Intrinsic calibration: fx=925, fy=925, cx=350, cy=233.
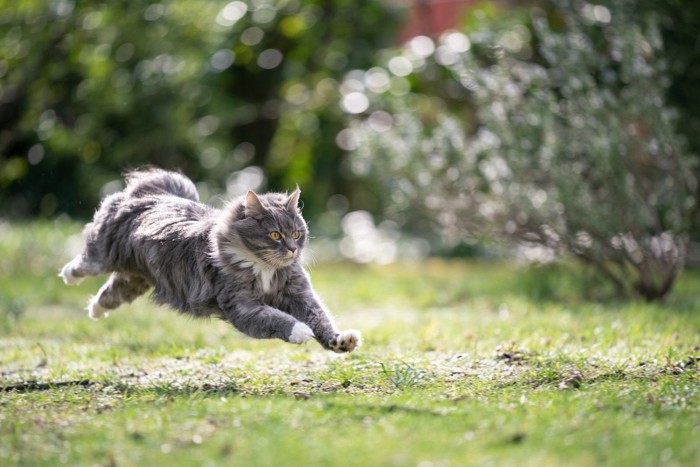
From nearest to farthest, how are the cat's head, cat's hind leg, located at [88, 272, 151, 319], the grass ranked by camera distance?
1. the grass
2. the cat's head
3. cat's hind leg, located at [88, 272, 151, 319]

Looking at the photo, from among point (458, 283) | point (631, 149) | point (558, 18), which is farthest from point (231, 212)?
point (558, 18)

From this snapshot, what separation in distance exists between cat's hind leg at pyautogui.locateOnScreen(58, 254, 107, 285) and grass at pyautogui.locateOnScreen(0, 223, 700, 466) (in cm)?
56

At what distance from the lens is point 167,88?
1359 centimetres

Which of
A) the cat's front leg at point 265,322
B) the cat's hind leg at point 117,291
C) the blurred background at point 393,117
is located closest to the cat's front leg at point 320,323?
the cat's front leg at point 265,322

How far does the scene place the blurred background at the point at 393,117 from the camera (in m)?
8.55

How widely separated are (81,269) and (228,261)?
4.65 ft

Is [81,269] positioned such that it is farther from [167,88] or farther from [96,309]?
[167,88]

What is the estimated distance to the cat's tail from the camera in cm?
630

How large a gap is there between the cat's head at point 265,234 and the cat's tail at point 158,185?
106cm

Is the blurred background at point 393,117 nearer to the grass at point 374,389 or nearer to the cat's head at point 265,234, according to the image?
the grass at point 374,389

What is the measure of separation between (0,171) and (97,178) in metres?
1.65

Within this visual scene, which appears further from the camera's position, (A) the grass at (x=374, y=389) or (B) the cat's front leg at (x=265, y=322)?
(B) the cat's front leg at (x=265, y=322)

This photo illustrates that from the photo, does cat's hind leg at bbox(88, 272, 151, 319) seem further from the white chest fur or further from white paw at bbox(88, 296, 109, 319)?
the white chest fur

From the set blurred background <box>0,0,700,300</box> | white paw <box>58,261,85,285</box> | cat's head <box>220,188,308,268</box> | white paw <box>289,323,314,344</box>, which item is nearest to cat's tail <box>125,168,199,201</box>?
blurred background <box>0,0,700,300</box>
